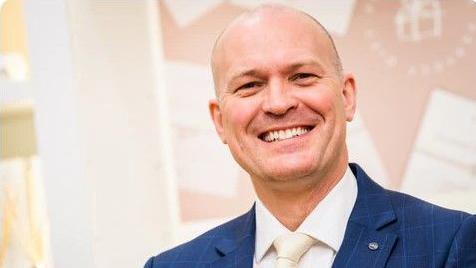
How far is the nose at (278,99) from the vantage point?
113cm

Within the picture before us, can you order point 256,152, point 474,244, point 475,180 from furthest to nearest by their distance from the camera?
1. point 475,180
2. point 256,152
3. point 474,244

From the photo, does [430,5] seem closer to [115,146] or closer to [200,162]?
[200,162]

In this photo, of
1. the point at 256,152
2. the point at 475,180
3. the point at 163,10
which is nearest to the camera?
the point at 256,152

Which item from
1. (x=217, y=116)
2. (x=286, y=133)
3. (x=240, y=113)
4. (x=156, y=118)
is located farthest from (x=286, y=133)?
(x=156, y=118)

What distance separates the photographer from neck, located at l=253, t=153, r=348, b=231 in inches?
46.8

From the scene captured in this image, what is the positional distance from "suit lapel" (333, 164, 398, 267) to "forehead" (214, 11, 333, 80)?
29 cm

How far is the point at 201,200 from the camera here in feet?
6.56

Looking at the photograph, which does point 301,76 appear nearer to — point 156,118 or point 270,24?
point 270,24

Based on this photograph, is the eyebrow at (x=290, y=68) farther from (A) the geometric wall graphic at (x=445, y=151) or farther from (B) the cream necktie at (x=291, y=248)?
(A) the geometric wall graphic at (x=445, y=151)

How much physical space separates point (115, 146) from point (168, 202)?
0.88ft

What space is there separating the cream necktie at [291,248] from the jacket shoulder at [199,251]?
0.18 metres

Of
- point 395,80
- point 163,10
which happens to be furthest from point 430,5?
point 163,10

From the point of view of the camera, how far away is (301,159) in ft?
3.73

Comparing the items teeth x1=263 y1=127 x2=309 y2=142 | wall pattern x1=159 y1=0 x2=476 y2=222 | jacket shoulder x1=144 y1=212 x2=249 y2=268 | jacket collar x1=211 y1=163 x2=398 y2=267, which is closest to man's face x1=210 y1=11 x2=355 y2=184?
teeth x1=263 y1=127 x2=309 y2=142
